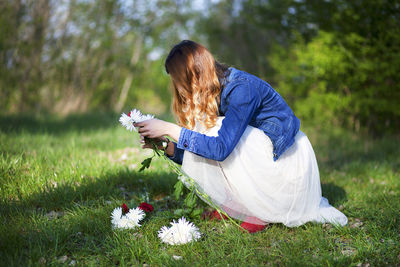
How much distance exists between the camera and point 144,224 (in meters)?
2.00

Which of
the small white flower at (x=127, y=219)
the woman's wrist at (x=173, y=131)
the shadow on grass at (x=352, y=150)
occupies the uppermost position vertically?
the woman's wrist at (x=173, y=131)

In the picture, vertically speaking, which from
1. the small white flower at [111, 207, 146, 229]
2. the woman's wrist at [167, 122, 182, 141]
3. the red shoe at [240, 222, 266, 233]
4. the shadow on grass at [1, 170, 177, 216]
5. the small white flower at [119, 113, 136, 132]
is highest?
the small white flower at [119, 113, 136, 132]

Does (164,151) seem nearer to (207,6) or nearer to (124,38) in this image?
(124,38)

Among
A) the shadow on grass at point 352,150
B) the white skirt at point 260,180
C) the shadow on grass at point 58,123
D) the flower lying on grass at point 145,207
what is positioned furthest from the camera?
→ the shadow on grass at point 58,123

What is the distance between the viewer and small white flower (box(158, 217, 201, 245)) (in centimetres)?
178

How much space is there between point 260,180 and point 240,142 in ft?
0.87

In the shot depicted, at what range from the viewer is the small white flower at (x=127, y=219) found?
6.19 feet

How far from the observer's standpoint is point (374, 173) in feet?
10.8

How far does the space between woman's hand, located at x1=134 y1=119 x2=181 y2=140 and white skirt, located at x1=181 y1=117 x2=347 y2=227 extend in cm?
16

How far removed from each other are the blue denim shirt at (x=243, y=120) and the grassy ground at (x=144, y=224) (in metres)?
0.55

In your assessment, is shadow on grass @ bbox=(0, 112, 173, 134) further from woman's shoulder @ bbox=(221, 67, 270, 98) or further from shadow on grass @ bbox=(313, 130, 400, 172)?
woman's shoulder @ bbox=(221, 67, 270, 98)

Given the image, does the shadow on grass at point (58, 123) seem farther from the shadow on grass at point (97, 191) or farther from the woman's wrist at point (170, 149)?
the woman's wrist at point (170, 149)

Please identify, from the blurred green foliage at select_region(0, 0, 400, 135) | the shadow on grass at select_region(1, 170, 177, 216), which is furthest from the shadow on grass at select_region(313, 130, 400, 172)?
the shadow on grass at select_region(1, 170, 177, 216)

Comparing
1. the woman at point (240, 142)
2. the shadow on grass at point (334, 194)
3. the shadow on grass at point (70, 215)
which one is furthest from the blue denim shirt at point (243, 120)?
the shadow on grass at point (334, 194)
